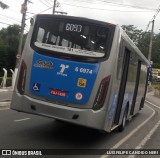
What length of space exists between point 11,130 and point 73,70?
8.92 feet

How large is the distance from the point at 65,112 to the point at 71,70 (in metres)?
1.05

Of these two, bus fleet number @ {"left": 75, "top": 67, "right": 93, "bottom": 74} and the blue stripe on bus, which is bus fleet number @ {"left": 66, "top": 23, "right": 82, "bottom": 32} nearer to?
the blue stripe on bus

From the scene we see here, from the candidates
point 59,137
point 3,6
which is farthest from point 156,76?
point 59,137

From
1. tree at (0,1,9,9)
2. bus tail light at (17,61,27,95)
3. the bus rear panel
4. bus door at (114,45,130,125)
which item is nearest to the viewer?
the bus rear panel

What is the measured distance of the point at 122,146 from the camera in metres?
11.5

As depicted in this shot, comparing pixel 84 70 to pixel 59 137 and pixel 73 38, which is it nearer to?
pixel 73 38

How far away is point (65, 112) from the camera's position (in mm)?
10477

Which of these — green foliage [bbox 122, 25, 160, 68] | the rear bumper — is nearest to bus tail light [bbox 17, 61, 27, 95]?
the rear bumper

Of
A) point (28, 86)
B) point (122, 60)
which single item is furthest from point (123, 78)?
point (28, 86)

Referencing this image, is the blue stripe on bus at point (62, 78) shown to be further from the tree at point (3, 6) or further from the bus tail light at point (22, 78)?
the tree at point (3, 6)

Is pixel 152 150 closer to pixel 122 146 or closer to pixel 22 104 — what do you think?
pixel 122 146

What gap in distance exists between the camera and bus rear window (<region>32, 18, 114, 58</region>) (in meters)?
10.8

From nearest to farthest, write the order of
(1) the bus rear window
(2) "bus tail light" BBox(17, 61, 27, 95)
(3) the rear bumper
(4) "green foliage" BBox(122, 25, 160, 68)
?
(3) the rear bumper < (1) the bus rear window < (2) "bus tail light" BBox(17, 61, 27, 95) < (4) "green foliage" BBox(122, 25, 160, 68)

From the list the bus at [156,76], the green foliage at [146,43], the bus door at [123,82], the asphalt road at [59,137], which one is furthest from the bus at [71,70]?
the green foliage at [146,43]
